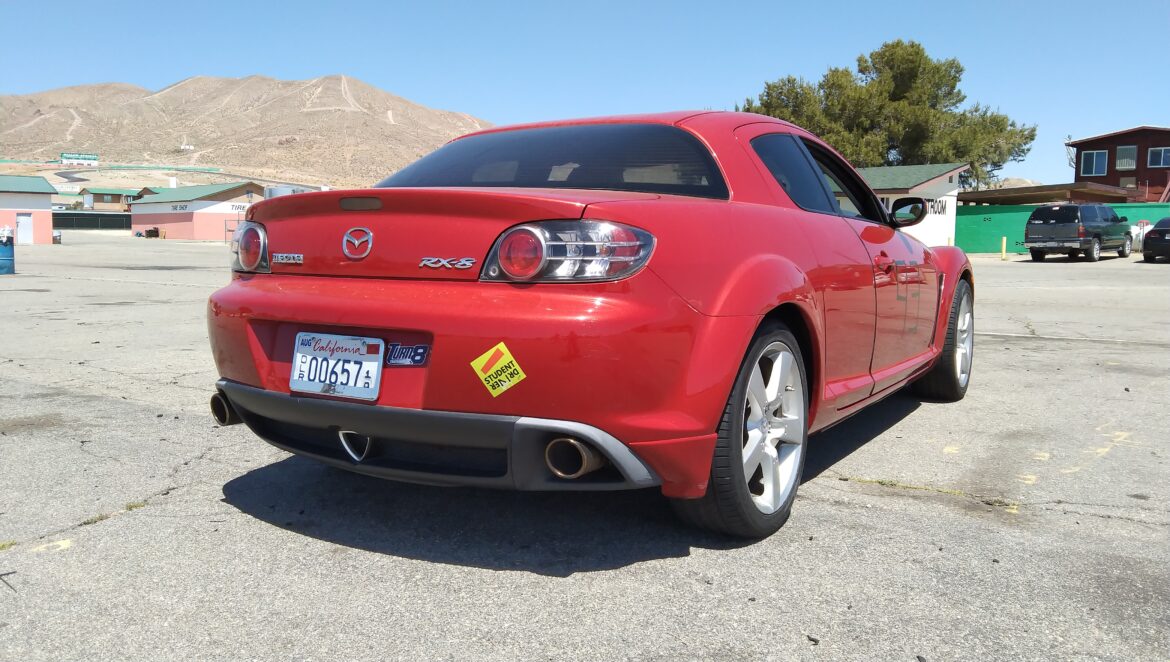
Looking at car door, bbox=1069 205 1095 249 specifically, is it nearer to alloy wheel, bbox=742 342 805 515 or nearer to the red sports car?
the red sports car

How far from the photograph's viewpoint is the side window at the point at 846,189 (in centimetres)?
422

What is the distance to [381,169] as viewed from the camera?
513 ft

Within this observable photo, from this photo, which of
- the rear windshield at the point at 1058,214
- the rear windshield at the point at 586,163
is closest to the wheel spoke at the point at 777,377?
the rear windshield at the point at 586,163

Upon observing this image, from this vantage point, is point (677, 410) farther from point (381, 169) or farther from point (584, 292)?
point (381, 169)

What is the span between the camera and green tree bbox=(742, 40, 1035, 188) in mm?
48781

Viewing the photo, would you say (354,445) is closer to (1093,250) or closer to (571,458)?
(571,458)

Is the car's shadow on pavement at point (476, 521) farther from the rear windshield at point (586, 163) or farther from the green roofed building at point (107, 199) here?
the green roofed building at point (107, 199)

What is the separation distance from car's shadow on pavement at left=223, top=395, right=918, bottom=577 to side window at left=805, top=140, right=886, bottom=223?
4.13ft

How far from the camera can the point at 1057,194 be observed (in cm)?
4094

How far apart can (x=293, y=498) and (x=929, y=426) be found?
3.27 meters

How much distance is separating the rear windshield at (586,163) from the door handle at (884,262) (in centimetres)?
114

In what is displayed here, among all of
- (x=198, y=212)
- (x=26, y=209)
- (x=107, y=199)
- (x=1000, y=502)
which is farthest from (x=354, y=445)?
(x=107, y=199)

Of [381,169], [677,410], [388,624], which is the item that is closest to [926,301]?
[677,410]

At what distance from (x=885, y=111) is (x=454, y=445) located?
5062cm
